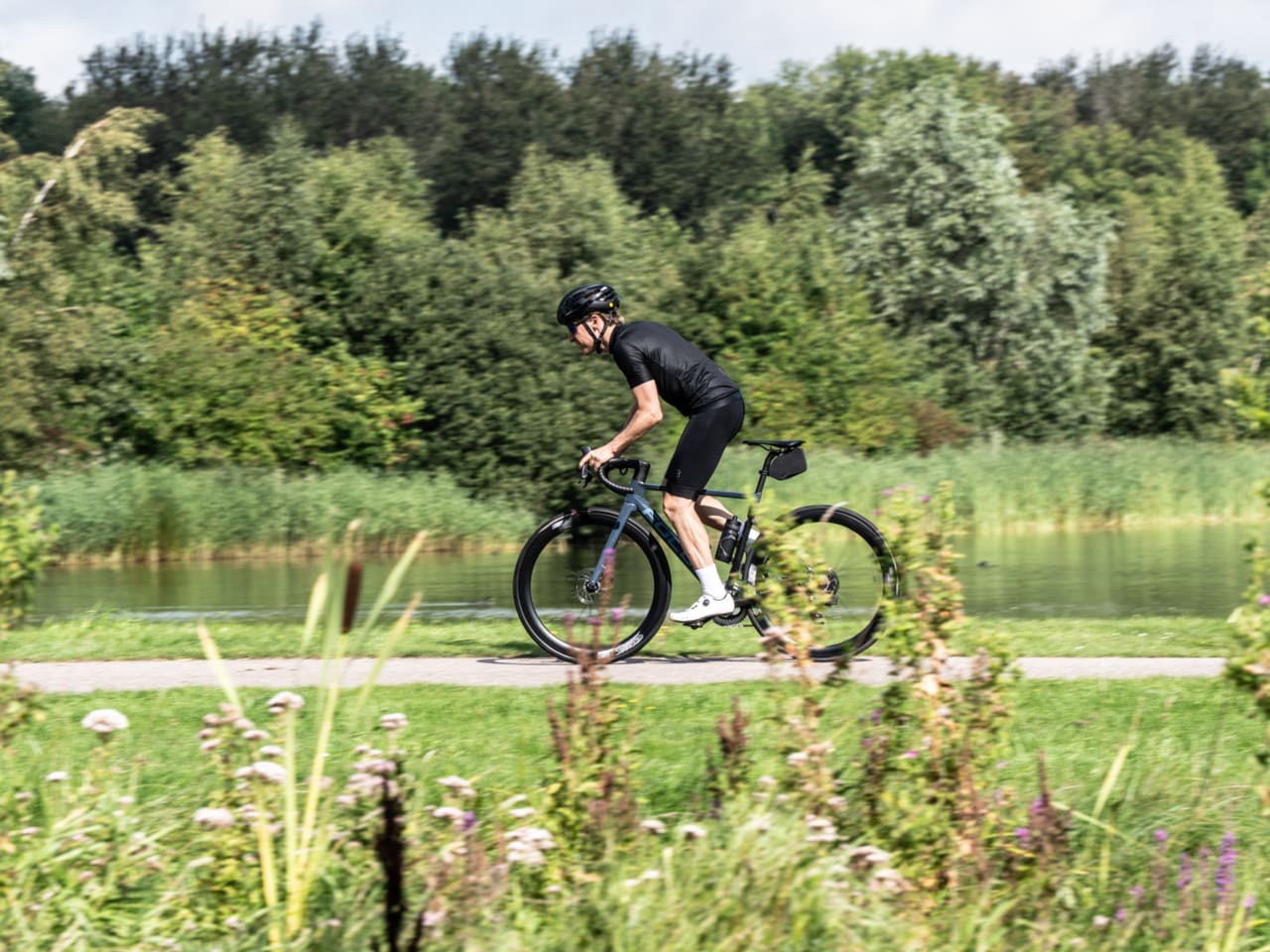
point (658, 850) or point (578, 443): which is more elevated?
point (578, 443)

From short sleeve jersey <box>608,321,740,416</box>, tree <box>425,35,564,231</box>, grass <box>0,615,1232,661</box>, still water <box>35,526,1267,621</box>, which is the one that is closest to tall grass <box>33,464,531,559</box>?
still water <box>35,526,1267,621</box>

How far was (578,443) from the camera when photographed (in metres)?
28.7

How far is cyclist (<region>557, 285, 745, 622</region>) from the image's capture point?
8.46 m

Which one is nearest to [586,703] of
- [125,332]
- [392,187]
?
[125,332]

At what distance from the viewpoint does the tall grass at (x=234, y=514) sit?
80.7 feet

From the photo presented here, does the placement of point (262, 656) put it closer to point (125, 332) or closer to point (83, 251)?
point (83, 251)

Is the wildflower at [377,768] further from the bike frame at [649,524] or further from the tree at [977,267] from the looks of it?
the tree at [977,267]

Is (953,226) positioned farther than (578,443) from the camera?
Yes

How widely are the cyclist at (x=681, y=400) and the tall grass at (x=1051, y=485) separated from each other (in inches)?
724

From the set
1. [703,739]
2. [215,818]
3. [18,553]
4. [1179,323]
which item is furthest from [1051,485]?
[215,818]

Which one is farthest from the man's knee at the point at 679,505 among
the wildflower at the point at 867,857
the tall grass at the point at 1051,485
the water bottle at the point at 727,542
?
the tall grass at the point at 1051,485

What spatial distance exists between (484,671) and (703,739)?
2.18 meters

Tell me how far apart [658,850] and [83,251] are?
25480mm

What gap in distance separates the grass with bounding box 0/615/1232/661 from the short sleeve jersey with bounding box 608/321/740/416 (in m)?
1.31
